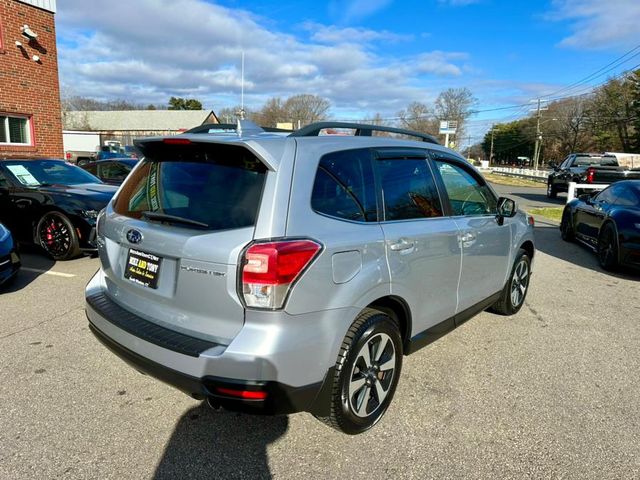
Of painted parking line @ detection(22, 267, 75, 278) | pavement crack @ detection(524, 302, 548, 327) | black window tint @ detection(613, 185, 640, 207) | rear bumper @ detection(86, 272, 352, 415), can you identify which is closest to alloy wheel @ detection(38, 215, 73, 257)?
painted parking line @ detection(22, 267, 75, 278)

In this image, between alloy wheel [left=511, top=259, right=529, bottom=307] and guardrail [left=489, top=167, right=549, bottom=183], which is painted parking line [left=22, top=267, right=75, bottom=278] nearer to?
alloy wheel [left=511, top=259, right=529, bottom=307]

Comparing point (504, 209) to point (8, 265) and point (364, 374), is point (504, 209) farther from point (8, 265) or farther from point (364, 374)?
point (8, 265)

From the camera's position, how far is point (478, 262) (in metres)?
3.84

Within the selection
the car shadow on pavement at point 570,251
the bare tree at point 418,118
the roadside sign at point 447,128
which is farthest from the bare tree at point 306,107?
the car shadow on pavement at point 570,251

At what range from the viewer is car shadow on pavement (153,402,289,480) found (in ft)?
7.97

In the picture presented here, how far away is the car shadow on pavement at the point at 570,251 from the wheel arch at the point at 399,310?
17.2ft

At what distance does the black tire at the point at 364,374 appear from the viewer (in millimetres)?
2525

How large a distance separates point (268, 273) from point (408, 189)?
1.43 m

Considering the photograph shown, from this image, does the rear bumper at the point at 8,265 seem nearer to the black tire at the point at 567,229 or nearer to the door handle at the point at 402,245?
the door handle at the point at 402,245

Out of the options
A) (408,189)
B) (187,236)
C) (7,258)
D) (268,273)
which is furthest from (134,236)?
(7,258)

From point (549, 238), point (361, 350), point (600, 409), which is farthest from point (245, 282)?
point (549, 238)

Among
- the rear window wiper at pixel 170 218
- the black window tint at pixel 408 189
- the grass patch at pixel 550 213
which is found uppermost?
the black window tint at pixel 408 189

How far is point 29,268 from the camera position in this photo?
249 inches

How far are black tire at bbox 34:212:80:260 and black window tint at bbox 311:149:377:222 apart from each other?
523cm
